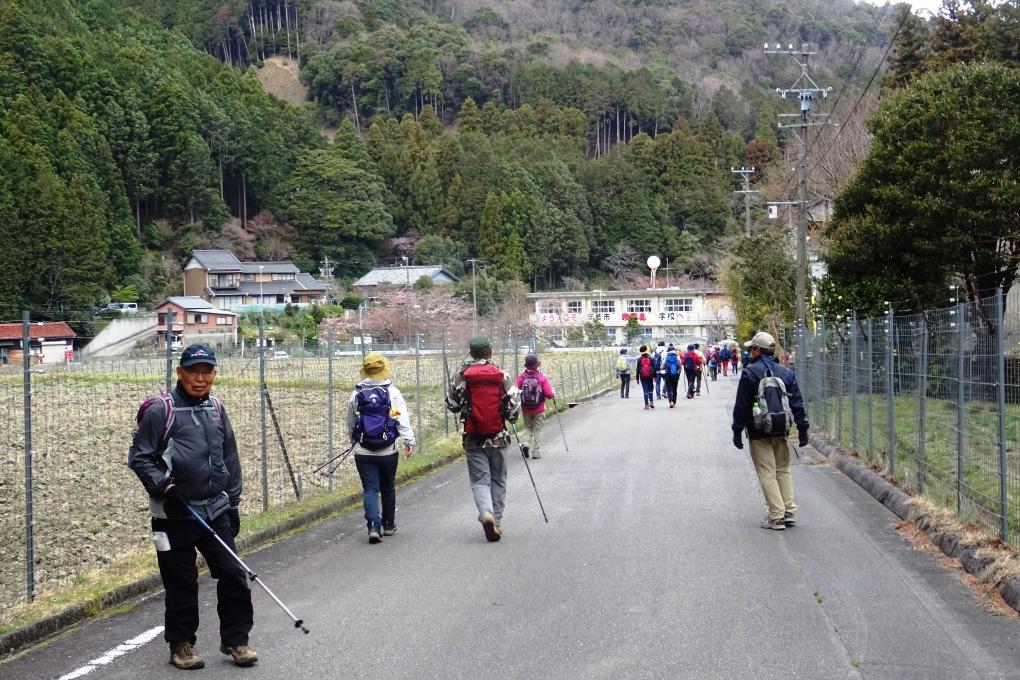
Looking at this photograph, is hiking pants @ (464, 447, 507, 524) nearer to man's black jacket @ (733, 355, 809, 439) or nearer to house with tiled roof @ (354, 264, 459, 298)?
man's black jacket @ (733, 355, 809, 439)

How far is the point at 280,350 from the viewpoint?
20.6 meters

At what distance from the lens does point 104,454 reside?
18000 millimetres

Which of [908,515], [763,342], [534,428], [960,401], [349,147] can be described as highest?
[349,147]

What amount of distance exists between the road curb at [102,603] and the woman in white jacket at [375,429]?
1033mm

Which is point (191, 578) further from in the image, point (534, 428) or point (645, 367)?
point (645, 367)

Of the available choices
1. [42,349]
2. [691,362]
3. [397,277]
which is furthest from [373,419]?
[397,277]

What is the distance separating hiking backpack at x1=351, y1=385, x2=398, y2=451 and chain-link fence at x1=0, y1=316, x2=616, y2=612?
166 centimetres

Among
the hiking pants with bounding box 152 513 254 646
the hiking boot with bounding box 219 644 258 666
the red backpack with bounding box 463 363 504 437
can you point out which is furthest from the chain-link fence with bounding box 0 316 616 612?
the red backpack with bounding box 463 363 504 437

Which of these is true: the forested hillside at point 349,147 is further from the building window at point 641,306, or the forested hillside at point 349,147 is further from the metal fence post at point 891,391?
the metal fence post at point 891,391

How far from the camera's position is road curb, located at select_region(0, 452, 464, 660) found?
624 cm

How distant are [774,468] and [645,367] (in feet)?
56.5

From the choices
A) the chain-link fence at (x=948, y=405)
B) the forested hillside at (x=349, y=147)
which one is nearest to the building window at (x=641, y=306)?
the forested hillside at (x=349, y=147)

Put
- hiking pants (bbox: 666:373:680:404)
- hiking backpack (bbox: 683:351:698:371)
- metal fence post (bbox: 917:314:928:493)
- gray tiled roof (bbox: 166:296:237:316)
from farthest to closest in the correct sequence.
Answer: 1. gray tiled roof (bbox: 166:296:237:316)
2. hiking backpack (bbox: 683:351:698:371)
3. hiking pants (bbox: 666:373:680:404)
4. metal fence post (bbox: 917:314:928:493)

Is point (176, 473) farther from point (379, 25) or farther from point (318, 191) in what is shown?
point (379, 25)
